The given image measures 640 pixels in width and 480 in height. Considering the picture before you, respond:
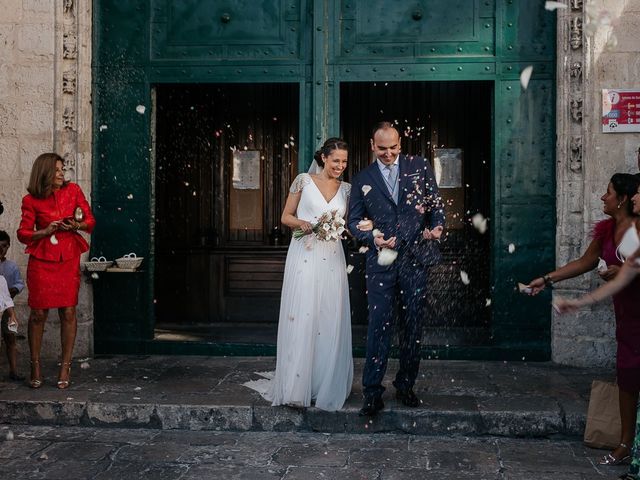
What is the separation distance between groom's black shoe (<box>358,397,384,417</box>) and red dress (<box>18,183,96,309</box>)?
2593 millimetres

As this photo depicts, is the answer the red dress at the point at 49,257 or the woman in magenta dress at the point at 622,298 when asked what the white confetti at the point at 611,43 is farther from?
the red dress at the point at 49,257

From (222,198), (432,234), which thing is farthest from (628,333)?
(222,198)

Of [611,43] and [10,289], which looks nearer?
[10,289]

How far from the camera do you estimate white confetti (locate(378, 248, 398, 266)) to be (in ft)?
19.5

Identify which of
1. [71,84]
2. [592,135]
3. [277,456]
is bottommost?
[277,456]

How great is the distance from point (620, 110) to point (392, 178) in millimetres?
2641

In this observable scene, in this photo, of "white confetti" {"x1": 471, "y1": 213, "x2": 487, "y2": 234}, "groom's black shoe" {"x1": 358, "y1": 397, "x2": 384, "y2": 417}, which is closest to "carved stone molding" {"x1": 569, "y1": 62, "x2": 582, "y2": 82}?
"white confetti" {"x1": 471, "y1": 213, "x2": 487, "y2": 234}

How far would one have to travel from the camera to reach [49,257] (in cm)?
671

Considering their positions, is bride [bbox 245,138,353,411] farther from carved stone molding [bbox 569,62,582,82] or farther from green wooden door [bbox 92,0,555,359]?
carved stone molding [bbox 569,62,582,82]

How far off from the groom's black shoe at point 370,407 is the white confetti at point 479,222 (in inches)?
199

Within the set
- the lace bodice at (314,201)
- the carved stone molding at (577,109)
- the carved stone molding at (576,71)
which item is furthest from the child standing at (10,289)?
the carved stone molding at (576,71)

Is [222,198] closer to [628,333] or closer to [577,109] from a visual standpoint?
[577,109]

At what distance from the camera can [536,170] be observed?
7.88m

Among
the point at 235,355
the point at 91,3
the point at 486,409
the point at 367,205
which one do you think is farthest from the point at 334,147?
the point at 91,3
